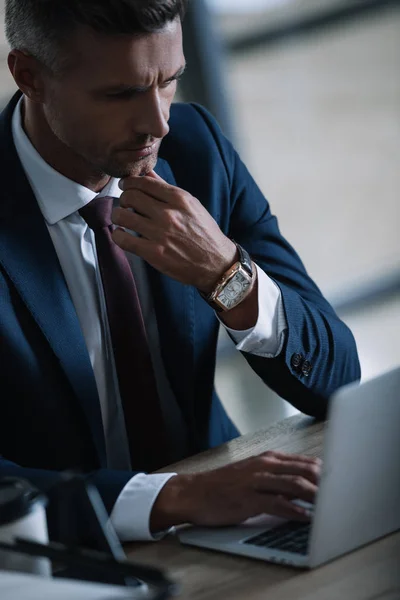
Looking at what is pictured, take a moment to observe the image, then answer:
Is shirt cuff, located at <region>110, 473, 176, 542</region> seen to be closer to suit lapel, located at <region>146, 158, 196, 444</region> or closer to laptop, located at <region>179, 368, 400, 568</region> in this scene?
laptop, located at <region>179, 368, 400, 568</region>

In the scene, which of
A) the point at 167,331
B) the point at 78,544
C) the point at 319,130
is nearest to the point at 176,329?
the point at 167,331

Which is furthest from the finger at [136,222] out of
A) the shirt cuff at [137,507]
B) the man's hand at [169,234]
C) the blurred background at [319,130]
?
the blurred background at [319,130]

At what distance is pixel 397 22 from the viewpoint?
133 inches

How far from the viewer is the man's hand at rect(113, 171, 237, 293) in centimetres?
166

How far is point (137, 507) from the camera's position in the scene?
1.32 metres

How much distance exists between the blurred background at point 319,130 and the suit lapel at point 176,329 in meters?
1.33

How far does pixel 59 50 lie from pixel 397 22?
6.73 feet

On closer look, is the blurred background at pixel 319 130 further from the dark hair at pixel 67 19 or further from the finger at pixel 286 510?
the finger at pixel 286 510

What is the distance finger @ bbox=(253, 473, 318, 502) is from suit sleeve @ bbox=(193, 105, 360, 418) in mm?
494

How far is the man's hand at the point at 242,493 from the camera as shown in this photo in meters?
1.24

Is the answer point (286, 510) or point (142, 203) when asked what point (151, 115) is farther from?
point (286, 510)

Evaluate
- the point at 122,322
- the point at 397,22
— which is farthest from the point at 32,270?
the point at 397,22

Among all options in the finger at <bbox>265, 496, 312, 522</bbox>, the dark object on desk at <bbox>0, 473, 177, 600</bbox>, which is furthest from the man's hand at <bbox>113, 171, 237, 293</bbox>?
the dark object on desk at <bbox>0, 473, 177, 600</bbox>

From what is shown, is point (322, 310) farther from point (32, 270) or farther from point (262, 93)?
point (262, 93)
